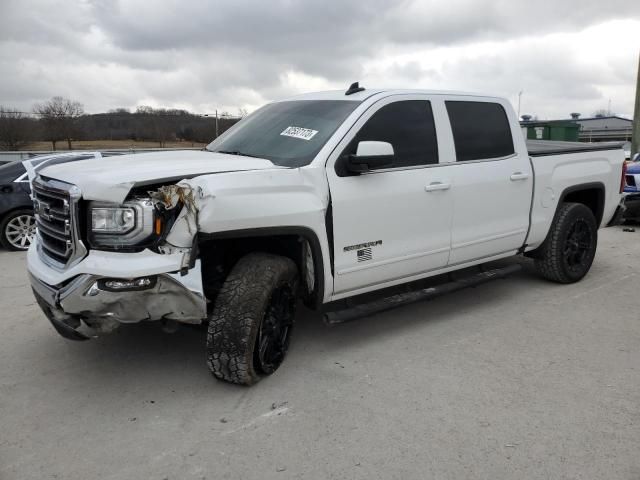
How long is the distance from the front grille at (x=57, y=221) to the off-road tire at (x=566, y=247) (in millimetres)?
4498

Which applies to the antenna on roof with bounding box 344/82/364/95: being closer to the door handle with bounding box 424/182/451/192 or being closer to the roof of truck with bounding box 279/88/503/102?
the roof of truck with bounding box 279/88/503/102

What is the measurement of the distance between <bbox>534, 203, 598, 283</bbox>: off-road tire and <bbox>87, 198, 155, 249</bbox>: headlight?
13.8 ft

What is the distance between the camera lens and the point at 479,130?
4832 mm

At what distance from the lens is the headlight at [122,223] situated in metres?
3.01

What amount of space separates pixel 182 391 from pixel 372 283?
1.54 meters

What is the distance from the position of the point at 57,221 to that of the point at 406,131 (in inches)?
100

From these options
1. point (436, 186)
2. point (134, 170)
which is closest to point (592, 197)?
point (436, 186)

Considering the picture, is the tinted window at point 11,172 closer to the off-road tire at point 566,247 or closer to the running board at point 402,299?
the running board at point 402,299

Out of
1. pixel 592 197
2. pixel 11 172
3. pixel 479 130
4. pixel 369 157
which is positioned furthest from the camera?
pixel 11 172

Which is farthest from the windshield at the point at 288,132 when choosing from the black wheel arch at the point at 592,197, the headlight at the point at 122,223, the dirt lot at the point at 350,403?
the black wheel arch at the point at 592,197

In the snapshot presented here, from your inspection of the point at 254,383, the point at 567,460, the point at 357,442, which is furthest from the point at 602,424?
the point at 254,383

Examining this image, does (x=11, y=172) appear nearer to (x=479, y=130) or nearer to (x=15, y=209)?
(x=15, y=209)

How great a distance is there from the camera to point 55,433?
3051 mm

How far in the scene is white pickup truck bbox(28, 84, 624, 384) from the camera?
10.0 feet
